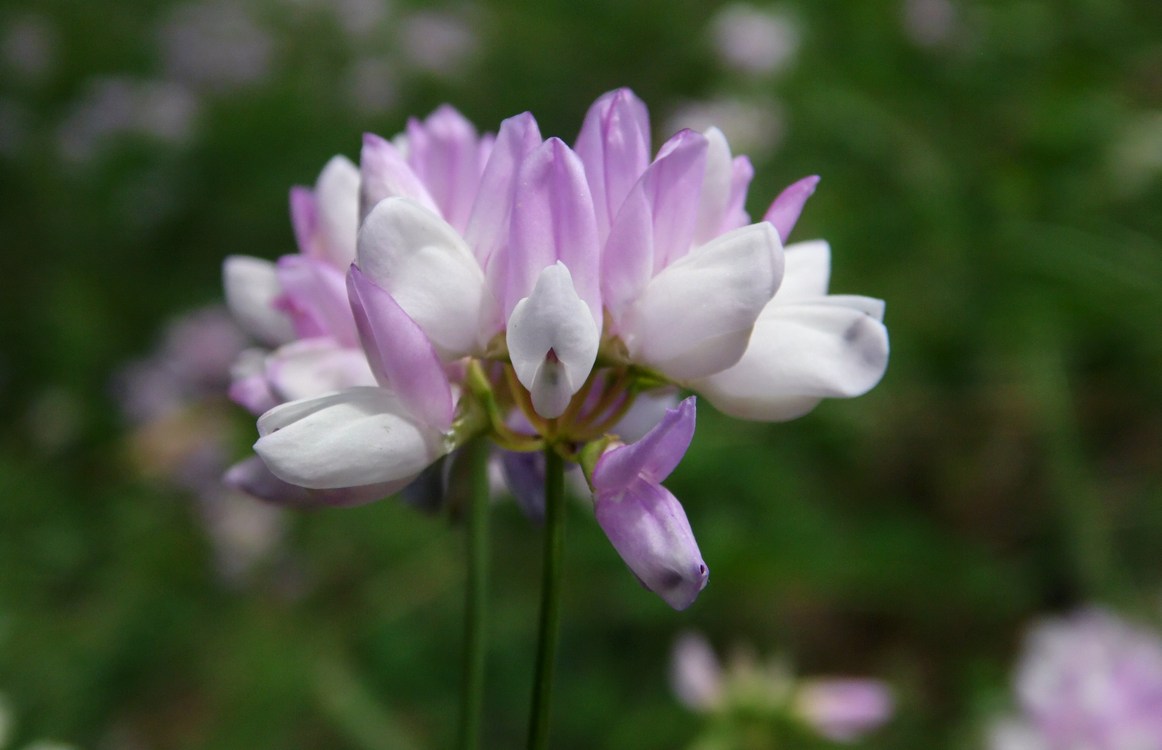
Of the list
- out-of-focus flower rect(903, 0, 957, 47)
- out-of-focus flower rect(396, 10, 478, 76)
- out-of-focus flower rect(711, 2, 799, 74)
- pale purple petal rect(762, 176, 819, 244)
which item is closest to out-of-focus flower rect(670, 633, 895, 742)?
pale purple petal rect(762, 176, 819, 244)

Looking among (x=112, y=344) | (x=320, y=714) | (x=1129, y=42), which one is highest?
(x=1129, y=42)

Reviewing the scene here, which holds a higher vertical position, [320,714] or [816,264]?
[816,264]

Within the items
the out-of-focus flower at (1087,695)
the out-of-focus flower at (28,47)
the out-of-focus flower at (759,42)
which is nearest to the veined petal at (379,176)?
the out-of-focus flower at (1087,695)

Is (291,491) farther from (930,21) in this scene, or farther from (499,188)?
(930,21)

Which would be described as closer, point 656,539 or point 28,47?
point 656,539

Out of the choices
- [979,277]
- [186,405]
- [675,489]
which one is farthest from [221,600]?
[979,277]

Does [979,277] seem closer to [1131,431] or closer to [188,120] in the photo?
[1131,431]

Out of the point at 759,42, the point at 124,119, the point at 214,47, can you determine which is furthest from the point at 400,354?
the point at 214,47
